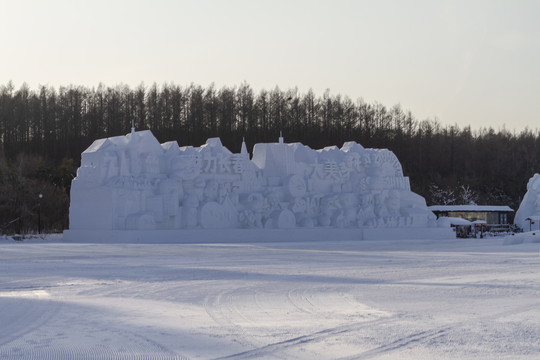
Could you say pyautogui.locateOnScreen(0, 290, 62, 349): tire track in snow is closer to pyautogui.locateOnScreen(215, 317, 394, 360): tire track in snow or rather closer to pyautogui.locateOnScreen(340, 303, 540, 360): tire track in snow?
pyautogui.locateOnScreen(215, 317, 394, 360): tire track in snow

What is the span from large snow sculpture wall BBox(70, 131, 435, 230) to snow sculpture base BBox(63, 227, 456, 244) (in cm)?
50

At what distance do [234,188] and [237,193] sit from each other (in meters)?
0.34

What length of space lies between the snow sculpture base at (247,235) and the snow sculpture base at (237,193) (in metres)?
0.06

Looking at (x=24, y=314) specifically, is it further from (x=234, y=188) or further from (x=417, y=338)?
(x=234, y=188)

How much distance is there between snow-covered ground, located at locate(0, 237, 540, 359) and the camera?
8.04 meters

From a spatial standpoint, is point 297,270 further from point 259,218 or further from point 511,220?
point 511,220

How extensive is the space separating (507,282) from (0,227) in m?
34.3

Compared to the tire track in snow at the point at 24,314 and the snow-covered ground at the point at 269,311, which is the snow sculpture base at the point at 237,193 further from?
the tire track in snow at the point at 24,314

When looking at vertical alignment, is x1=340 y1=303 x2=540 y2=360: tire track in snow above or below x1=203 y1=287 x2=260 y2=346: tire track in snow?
below

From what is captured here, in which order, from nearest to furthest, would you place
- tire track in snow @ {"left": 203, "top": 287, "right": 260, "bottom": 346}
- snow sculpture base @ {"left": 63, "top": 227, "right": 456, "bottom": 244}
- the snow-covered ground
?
the snow-covered ground → tire track in snow @ {"left": 203, "top": 287, "right": 260, "bottom": 346} → snow sculpture base @ {"left": 63, "top": 227, "right": 456, "bottom": 244}

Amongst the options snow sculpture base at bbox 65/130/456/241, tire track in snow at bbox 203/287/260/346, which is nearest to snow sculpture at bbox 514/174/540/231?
snow sculpture base at bbox 65/130/456/241

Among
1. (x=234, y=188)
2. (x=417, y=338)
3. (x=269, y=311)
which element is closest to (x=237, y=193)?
(x=234, y=188)

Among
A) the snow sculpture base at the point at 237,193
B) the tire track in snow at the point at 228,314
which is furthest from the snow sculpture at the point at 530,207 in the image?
the tire track in snow at the point at 228,314

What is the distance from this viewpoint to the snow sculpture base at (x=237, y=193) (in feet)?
117
